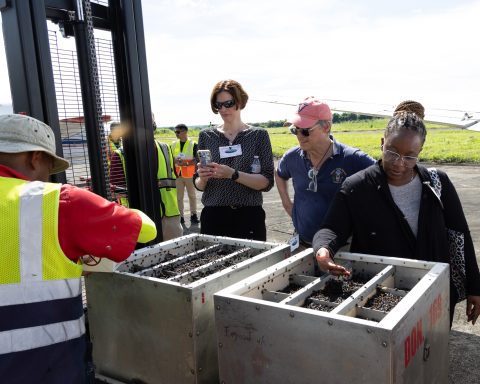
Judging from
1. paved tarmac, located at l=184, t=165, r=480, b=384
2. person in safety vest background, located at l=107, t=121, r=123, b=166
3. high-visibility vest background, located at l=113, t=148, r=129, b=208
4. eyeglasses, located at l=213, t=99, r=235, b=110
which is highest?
eyeglasses, located at l=213, t=99, r=235, b=110

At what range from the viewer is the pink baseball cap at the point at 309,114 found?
2.94 metres

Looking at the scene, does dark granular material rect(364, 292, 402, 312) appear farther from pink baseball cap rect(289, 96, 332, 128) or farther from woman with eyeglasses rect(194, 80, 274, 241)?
woman with eyeglasses rect(194, 80, 274, 241)

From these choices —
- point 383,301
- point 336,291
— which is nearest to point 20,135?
point 336,291

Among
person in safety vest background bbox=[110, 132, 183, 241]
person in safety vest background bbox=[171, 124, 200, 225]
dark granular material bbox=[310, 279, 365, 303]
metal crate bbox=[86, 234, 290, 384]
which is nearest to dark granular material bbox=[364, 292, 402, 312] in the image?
dark granular material bbox=[310, 279, 365, 303]

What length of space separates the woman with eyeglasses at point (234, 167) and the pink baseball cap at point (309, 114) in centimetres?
47

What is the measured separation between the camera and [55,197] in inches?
58.3

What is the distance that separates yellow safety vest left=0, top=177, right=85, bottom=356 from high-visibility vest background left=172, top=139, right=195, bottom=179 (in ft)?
26.4

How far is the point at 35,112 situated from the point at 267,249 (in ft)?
4.96

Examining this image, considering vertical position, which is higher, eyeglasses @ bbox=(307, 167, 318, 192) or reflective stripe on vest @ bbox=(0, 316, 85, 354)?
eyeglasses @ bbox=(307, 167, 318, 192)

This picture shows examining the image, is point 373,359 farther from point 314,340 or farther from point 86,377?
point 86,377

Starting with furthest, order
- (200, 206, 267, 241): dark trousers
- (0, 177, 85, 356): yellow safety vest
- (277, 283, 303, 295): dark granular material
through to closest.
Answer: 1. (200, 206, 267, 241): dark trousers
2. (277, 283, 303, 295): dark granular material
3. (0, 177, 85, 356): yellow safety vest

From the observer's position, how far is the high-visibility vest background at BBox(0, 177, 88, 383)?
1.44 m

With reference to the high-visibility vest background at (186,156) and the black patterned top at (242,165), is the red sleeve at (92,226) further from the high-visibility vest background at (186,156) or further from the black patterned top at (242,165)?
the high-visibility vest background at (186,156)

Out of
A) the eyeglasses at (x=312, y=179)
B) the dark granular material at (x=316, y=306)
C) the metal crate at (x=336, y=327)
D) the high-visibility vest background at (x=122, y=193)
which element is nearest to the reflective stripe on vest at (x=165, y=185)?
the high-visibility vest background at (x=122, y=193)
